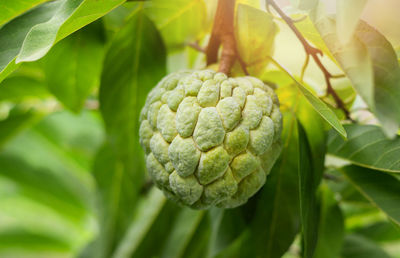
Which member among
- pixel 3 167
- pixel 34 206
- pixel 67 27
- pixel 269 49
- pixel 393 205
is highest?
pixel 67 27

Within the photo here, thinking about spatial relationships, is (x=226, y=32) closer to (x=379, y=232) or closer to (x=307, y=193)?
(x=307, y=193)

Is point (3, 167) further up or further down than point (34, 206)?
further up

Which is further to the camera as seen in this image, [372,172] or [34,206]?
[34,206]

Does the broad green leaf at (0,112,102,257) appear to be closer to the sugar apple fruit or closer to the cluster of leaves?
the cluster of leaves

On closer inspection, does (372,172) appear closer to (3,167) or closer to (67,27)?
(67,27)

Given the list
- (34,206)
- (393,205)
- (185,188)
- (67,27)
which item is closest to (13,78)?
(67,27)

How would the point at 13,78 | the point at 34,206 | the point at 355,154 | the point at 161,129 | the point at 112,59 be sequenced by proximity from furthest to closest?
1. the point at 34,206
2. the point at 13,78
3. the point at 112,59
4. the point at 355,154
5. the point at 161,129
